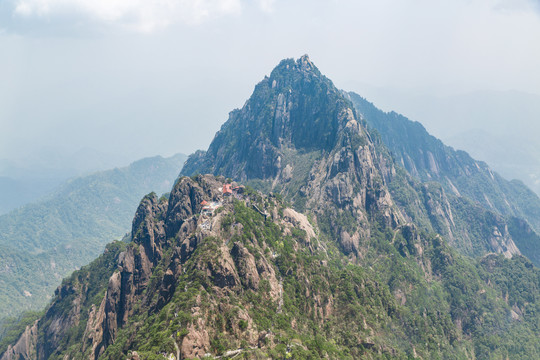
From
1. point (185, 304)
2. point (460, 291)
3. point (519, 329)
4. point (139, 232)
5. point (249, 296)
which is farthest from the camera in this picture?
point (460, 291)

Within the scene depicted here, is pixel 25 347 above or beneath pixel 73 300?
beneath

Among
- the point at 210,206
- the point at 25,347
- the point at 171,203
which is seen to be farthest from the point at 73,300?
the point at 210,206

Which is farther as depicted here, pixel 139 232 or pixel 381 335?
pixel 139 232

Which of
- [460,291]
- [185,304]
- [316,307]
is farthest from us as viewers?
[460,291]

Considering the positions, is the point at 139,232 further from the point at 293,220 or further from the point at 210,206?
the point at 293,220

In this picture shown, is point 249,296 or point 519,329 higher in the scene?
point 249,296

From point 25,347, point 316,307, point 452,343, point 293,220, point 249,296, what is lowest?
point 25,347

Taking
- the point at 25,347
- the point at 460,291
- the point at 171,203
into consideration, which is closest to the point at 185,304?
the point at 171,203

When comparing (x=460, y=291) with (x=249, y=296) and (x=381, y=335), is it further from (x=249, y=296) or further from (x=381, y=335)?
(x=249, y=296)

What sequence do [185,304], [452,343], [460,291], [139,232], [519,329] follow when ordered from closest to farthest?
[185,304]
[139,232]
[452,343]
[519,329]
[460,291]
